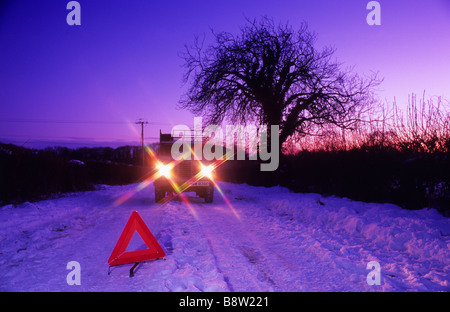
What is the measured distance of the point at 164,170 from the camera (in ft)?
48.7

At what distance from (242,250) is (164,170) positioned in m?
9.25

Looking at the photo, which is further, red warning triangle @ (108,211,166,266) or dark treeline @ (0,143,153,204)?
dark treeline @ (0,143,153,204)

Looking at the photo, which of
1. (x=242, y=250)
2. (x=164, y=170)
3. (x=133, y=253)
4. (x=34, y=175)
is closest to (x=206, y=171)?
(x=164, y=170)

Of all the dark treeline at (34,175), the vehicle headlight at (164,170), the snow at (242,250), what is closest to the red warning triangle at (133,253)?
the snow at (242,250)

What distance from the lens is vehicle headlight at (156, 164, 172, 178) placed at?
14706 mm

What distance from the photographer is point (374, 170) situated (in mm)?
10766

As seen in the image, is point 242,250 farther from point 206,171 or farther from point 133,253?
point 206,171

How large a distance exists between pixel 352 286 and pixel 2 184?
12713 mm

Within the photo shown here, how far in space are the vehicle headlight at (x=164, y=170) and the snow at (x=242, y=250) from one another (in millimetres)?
4119

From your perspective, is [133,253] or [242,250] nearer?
[133,253]

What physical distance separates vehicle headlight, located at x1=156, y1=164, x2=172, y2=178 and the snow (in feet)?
13.5

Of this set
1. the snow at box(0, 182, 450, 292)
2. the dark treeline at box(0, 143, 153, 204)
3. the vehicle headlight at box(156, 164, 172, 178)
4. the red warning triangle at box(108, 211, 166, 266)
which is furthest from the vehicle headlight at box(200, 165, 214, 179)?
the red warning triangle at box(108, 211, 166, 266)

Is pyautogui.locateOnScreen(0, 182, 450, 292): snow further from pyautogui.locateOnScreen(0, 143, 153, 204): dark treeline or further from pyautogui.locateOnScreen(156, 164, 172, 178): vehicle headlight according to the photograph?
pyautogui.locateOnScreen(156, 164, 172, 178): vehicle headlight
